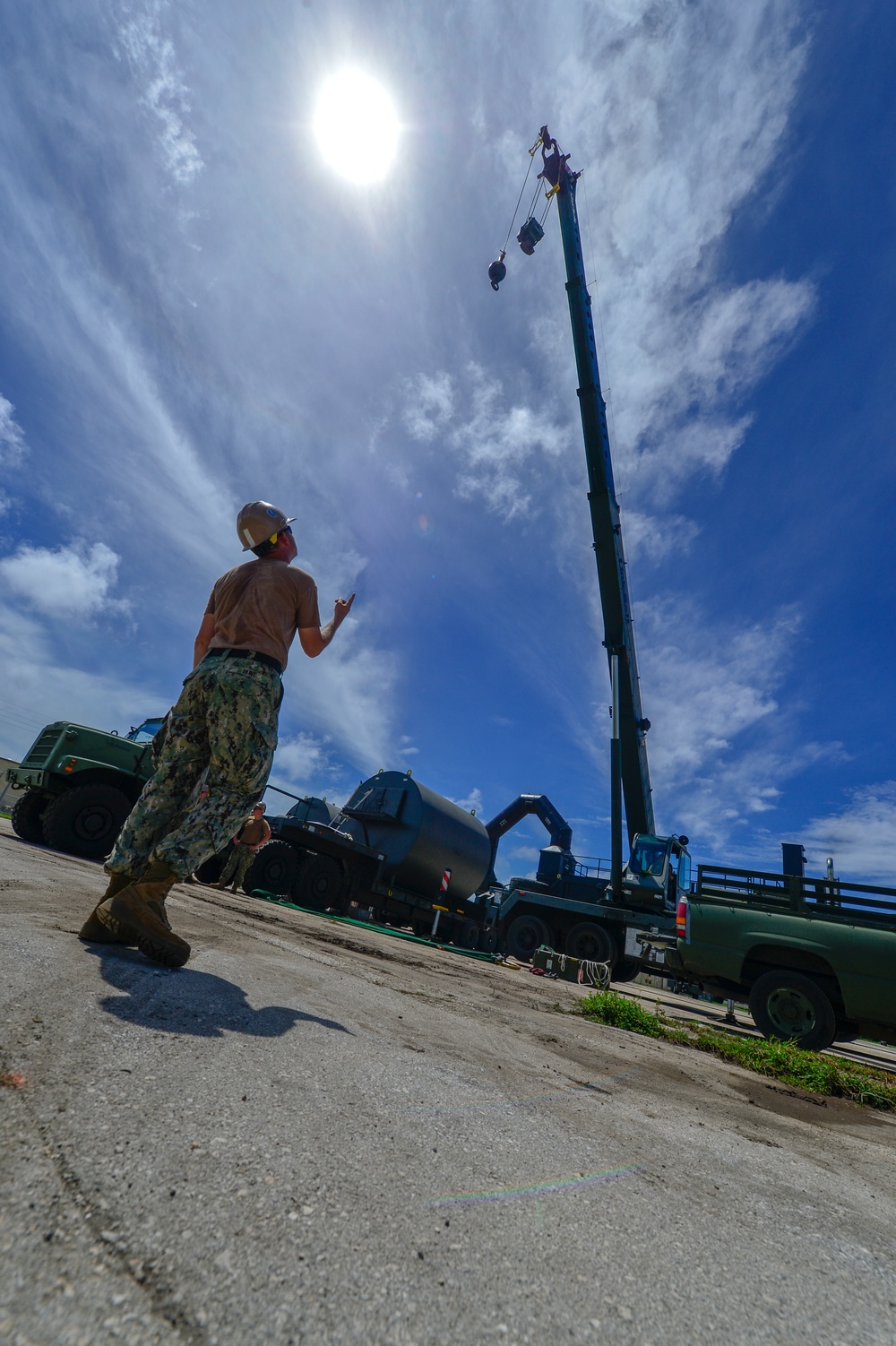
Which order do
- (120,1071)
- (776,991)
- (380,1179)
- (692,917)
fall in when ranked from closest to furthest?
(380,1179) → (120,1071) → (776,991) → (692,917)

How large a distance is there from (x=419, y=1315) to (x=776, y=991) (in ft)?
22.4

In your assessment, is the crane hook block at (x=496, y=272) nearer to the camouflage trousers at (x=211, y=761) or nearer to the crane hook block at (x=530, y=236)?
the crane hook block at (x=530, y=236)

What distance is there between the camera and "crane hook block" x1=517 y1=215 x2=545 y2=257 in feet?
61.0

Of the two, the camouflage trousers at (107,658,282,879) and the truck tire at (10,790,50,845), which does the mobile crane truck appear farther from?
the camouflage trousers at (107,658,282,879)

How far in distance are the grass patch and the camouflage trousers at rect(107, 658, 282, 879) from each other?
2981 mm

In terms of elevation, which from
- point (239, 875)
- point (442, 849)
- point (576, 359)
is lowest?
point (239, 875)

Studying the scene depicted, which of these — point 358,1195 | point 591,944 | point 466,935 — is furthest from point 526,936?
point 358,1195

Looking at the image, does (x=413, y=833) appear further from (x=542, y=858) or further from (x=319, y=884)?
(x=542, y=858)

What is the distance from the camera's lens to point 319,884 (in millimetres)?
11281

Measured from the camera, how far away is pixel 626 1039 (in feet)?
10.7

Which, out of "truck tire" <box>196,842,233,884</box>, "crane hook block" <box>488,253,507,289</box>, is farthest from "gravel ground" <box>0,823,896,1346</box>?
"crane hook block" <box>488,253,507,289</box>

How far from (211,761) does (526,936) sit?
11.7 metres

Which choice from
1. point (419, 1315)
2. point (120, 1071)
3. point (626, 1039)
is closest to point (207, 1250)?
point (419, 1315)

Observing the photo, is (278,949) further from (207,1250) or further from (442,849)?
(442,849)
